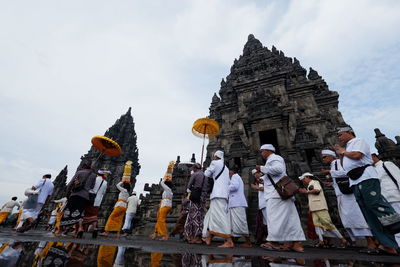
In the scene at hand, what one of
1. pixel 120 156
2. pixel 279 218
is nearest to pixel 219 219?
pixel 279 218

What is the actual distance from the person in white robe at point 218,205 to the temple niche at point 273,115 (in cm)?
289

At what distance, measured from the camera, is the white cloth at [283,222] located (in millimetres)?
2988

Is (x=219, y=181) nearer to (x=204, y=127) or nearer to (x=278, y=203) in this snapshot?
(x=278, y=203)

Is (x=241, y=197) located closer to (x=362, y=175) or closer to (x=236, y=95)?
(x=362, y=175)

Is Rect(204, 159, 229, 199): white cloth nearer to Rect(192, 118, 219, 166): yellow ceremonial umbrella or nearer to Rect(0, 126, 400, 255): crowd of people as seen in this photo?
Rect(0, 126, 400, 255): crowd of people

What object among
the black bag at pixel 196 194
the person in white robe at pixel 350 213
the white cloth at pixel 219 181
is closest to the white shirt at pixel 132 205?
the black bag at pixel 196 194

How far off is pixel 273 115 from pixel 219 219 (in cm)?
889

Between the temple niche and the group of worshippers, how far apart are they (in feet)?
7.77

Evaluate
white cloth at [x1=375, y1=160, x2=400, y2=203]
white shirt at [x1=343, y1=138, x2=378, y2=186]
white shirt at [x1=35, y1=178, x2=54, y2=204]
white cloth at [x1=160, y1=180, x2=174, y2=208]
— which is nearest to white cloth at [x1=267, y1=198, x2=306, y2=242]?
white shirt at [x1=343, y1=138, x2=378, y2=186]

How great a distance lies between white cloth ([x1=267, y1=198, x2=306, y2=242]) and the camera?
2.99 meters

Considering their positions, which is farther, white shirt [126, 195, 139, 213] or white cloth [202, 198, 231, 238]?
white shirt [126, 195, 139, 213]

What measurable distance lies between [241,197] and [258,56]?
63.6 feet

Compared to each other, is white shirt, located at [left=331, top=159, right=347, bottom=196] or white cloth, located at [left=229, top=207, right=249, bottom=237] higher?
white shirt, located at [left=331, top=159, right=347, bottom=196]

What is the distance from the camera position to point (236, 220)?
15.2 feet
